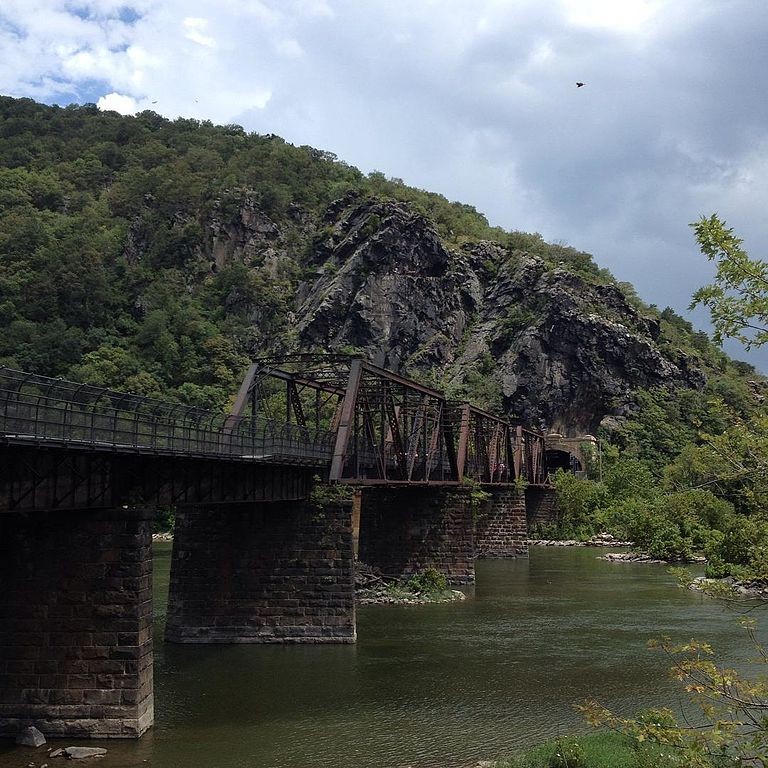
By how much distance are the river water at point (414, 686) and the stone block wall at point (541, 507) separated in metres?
48.9

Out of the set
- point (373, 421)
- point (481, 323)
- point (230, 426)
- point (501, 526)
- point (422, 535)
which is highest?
point (481, 323)

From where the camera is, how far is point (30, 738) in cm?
1847

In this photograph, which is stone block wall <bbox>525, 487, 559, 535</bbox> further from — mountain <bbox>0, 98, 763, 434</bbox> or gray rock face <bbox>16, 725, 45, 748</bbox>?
gray rock face <bbox>16, 725, 45, 748</bbox>

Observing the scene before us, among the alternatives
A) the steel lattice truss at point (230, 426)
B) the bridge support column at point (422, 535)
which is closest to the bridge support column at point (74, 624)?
the steel lattice truss at point (230, 426)

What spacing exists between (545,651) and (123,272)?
113m

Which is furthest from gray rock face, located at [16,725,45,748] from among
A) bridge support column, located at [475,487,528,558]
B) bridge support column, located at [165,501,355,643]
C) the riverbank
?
bridge support column, located at [475,487,528,558]

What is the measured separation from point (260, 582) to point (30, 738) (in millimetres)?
13024

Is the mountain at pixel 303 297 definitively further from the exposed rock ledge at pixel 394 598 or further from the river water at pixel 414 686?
the river water at pixel 414 686

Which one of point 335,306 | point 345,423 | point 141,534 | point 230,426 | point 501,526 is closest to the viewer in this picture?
point 141,534

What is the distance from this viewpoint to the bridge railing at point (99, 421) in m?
16.4

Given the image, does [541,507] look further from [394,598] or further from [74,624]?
[74,624]

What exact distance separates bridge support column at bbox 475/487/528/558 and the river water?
26700mm

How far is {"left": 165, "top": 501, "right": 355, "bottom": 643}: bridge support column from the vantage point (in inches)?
1215

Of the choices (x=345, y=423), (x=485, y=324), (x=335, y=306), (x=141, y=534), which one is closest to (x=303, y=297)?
(x=335, y=306)
